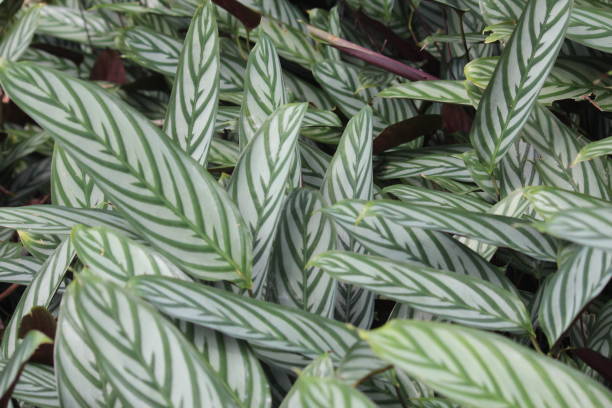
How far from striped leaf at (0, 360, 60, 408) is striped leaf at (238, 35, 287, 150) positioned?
1.14ft

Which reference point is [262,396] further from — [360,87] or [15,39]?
[15,39]

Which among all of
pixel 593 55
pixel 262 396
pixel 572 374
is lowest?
pixel 262 396

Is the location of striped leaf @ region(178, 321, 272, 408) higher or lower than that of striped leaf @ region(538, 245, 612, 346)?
lower

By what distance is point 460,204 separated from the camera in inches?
33.7

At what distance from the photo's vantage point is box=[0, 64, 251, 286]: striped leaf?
64cm

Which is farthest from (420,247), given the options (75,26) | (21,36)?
(75,26)

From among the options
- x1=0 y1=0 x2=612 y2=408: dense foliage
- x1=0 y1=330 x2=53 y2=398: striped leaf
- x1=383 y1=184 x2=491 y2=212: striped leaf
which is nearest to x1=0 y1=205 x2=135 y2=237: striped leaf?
x1=0 y1=0 x2=612 y2=408: dense foliage

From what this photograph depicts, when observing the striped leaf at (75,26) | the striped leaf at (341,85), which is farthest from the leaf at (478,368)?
the striped leaf at (75,26)

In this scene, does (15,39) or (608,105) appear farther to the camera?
(15,39)

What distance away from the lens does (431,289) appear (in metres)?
0.64

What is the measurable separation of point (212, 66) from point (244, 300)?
0.32m

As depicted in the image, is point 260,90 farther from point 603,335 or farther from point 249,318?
point 603,335

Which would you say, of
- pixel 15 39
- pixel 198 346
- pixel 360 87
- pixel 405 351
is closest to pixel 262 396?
pixel 198 346

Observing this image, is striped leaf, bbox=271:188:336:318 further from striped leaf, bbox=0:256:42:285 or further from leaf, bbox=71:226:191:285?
striped leaf, bbox=0:256:42:285
